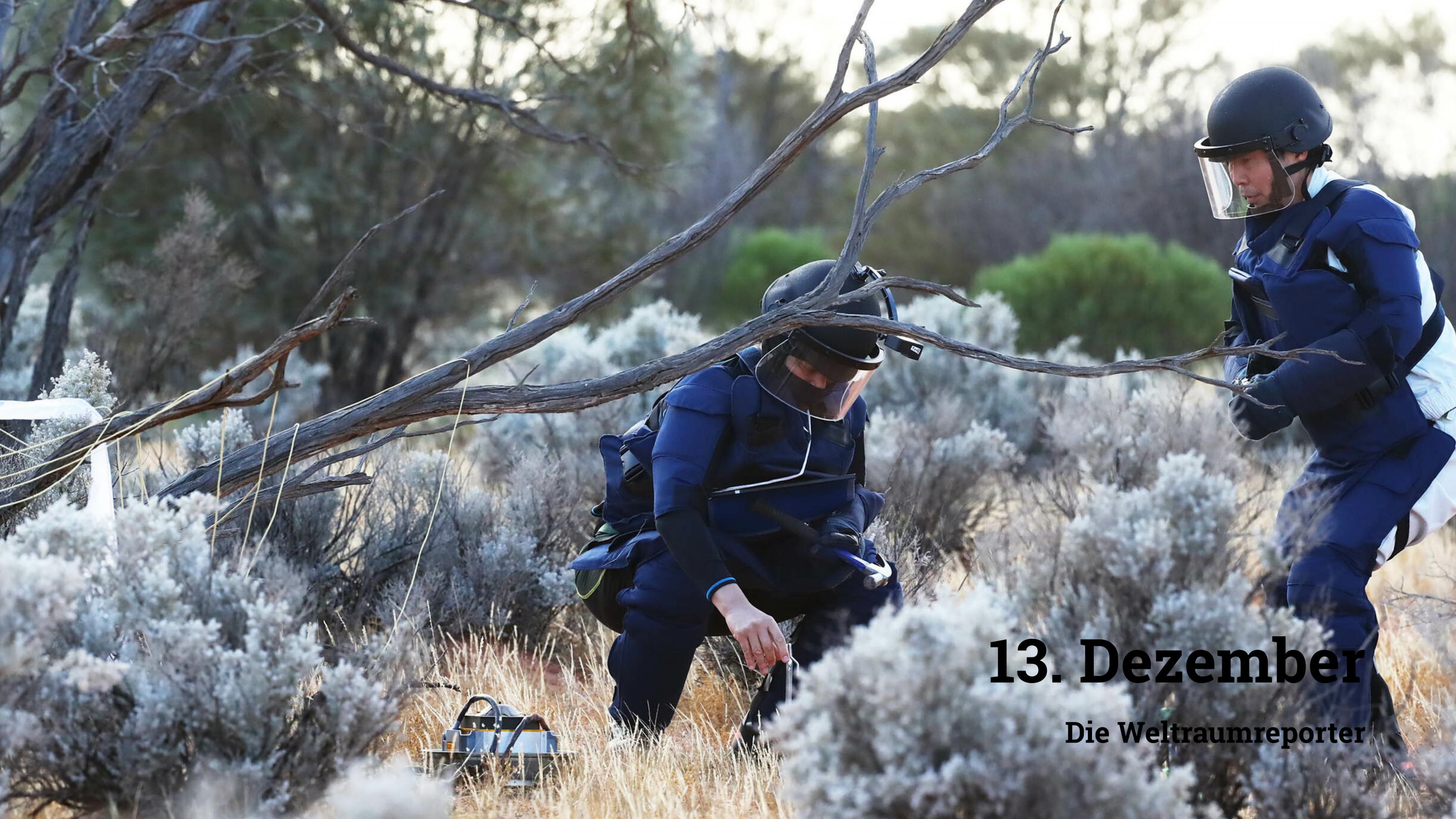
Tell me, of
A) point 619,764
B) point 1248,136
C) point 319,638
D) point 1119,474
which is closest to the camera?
point 619,764

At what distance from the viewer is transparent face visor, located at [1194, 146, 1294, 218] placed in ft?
12.5

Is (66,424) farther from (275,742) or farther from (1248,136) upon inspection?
(1248,136)

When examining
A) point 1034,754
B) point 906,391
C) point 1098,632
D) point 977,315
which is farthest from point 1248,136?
point 977,315

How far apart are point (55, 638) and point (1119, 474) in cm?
441

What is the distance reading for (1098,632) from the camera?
2648 millimetres

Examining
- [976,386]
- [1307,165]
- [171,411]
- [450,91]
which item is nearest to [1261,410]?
[1307,165]

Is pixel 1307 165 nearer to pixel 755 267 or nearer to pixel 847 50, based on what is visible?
pixel 847 50

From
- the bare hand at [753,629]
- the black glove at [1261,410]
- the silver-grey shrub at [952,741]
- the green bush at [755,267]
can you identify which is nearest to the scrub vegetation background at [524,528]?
the silver-grey shrub at [952,741]

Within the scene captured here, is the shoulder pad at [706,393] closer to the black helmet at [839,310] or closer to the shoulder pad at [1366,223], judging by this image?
the black helmet at [839,310]

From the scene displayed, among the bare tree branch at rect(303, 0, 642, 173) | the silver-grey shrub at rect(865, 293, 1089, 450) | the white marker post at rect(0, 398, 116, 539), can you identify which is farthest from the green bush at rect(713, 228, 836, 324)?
the white marker post at rect(0, 398, 116, 539)

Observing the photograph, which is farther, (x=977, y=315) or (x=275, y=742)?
(x=977, y=315)

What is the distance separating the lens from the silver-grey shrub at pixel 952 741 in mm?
2277

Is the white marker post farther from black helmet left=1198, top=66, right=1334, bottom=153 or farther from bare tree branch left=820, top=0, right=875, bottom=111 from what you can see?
black helmet left=1198, top=66, right=1334, bottom=153

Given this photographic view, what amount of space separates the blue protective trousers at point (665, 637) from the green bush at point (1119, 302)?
10.9 m
